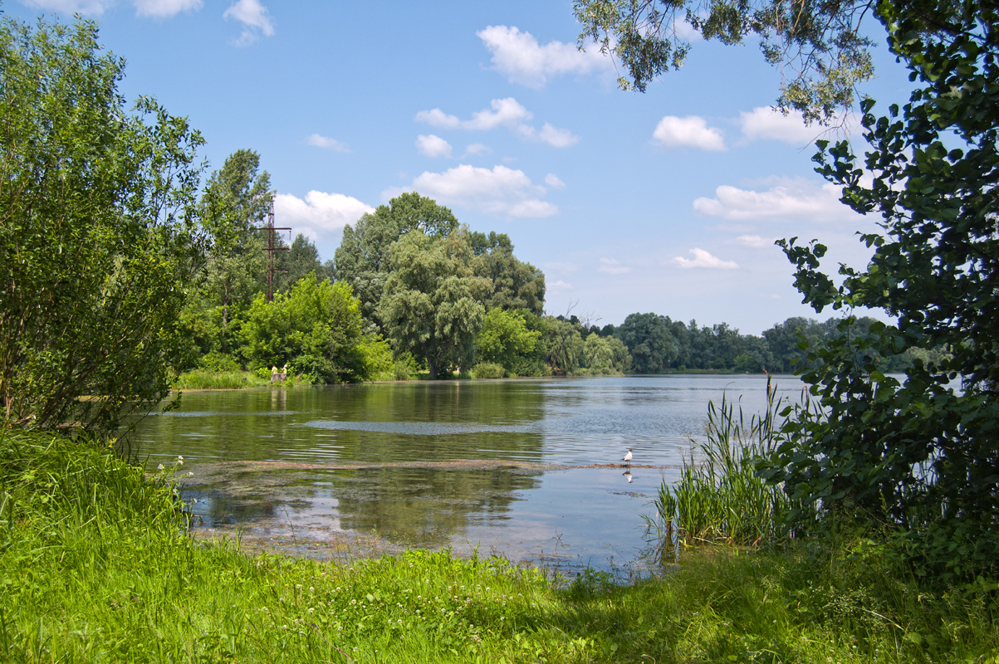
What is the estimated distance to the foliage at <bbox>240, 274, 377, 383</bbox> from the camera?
50031 mm

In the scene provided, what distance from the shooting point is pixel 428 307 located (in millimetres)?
57594

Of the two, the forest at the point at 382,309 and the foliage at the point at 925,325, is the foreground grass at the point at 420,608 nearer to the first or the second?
the foliage at the point at 925,325

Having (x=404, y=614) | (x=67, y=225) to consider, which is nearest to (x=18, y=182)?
(x=67, y=225)

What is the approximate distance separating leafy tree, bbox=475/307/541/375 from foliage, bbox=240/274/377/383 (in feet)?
88.0

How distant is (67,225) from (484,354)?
71289 mm

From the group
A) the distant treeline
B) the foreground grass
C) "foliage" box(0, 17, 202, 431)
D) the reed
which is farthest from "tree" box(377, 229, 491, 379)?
the distant treeline

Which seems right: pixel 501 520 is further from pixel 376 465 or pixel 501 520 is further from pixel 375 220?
pixel 375 220

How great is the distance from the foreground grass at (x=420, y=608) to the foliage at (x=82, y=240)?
2421mm

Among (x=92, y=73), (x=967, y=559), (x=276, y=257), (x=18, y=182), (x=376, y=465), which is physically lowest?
(x=376, y=465)

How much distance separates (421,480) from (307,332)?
41.4 metres

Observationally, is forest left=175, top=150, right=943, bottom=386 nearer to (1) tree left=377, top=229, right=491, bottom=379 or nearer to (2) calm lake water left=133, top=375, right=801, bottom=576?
(1) tree left=377, top=229, right=491, bottom=379

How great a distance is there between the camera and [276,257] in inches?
3147

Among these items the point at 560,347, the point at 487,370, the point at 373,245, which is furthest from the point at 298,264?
the point at 560,347

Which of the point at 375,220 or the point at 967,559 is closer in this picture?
the point at 967,559
